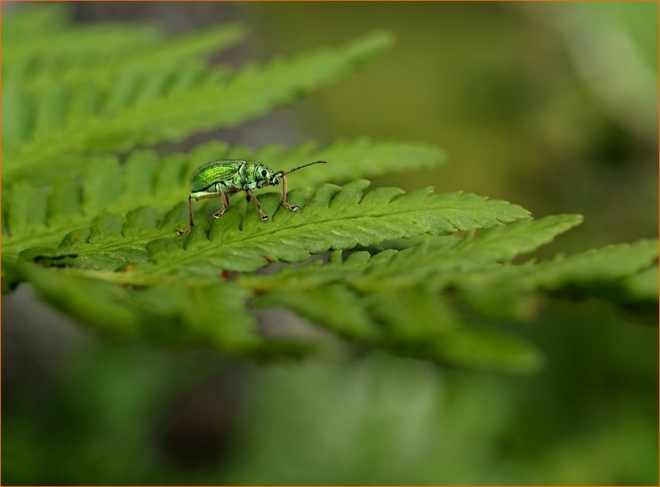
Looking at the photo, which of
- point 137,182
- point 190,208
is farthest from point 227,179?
point 137,182

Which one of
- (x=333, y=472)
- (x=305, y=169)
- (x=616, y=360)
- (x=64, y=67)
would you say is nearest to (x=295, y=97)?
(x=305, y=169)

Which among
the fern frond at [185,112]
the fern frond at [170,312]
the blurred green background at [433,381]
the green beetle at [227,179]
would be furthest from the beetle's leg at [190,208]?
the blurred green background at [433,381]

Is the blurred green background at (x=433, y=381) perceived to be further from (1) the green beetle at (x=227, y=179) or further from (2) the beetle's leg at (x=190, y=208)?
(2) the beetle's leg at (x=190, y=208)

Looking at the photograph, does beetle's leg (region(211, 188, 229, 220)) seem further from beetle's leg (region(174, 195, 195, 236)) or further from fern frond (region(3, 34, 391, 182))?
fern frond (region(3, 34, 391, 182))

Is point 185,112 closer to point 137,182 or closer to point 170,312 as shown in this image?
point 137,182

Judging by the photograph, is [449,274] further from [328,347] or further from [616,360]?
[616,360]
